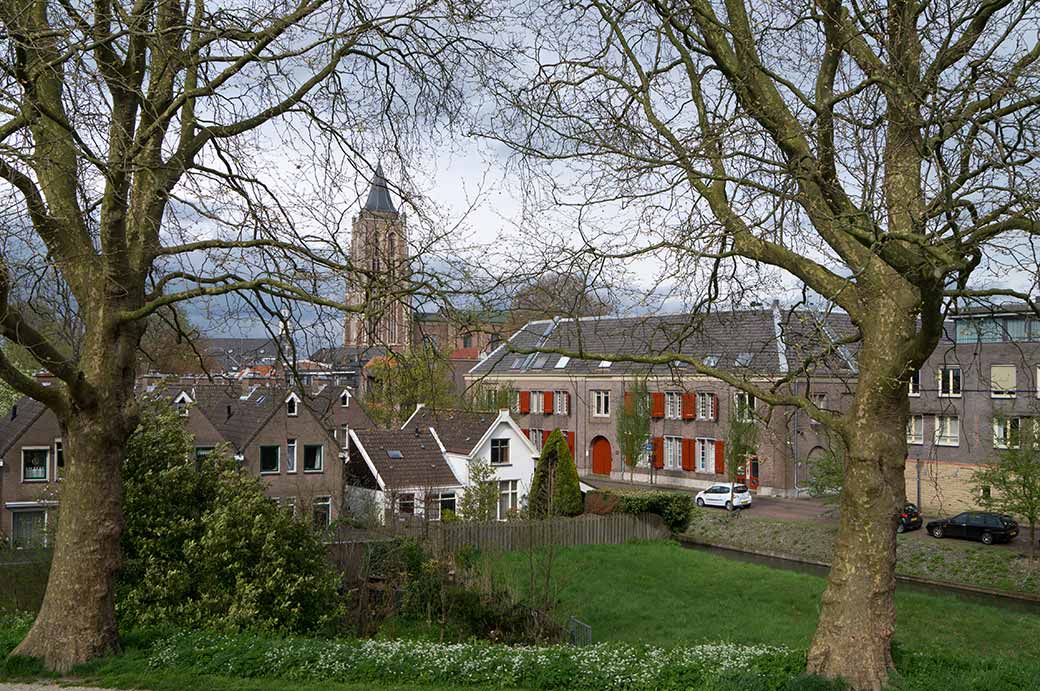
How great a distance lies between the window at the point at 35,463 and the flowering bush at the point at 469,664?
19063 millimetres

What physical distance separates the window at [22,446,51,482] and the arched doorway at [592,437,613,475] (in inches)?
1054

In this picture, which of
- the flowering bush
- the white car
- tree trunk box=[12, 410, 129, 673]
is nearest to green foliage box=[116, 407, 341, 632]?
the flowering bush

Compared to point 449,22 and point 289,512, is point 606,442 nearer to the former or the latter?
point 289,512

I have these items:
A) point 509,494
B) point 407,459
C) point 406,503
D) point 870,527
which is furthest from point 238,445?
point 870,527

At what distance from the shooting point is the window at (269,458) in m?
28.6

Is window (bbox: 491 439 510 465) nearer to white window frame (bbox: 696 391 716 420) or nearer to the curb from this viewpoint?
the curb

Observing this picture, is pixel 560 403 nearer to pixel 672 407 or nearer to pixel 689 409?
pixel 672 407

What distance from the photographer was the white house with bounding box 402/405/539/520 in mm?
30812

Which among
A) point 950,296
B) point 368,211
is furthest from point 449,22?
point 950,296

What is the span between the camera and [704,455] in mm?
40844

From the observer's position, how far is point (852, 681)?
752 cm

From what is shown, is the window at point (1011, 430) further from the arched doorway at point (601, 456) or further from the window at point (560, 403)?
the window at point (560, 403)

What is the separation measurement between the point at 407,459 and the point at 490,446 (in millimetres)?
3039

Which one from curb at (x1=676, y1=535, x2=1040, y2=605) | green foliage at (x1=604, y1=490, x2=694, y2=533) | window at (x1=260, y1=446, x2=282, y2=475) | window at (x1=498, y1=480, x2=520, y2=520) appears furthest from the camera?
window at (x1=498, y1=480, x2=520, y2=520)
